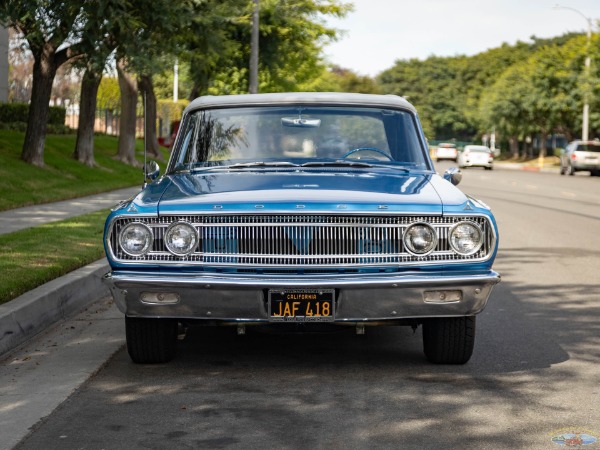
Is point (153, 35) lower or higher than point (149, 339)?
higher

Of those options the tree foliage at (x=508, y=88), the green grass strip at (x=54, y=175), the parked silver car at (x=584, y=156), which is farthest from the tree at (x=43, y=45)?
the tree foliage at (x=508, y=88)

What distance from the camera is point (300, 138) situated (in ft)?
26.1

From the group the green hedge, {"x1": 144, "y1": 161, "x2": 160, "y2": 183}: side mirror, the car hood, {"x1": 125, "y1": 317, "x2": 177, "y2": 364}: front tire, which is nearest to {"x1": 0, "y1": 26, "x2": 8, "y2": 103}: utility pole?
the green hedge

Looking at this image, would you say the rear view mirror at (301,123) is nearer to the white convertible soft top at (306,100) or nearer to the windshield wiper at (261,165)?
the white convertible soft top at (306,100)

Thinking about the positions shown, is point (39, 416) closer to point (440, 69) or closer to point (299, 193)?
point (299, 193)

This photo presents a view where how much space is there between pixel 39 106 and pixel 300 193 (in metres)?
21.7

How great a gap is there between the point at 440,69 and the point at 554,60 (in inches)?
2831

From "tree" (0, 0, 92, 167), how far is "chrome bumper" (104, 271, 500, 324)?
1554cm

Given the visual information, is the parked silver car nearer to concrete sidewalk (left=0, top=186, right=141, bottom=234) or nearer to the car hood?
concrete sidewalk (left=0, top=186, right=141, bottom=234)

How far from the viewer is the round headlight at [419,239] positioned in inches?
257

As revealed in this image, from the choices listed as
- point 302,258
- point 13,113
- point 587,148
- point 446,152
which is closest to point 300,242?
point 302,258

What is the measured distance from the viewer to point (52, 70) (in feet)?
90.2

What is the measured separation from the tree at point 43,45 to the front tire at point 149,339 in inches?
596

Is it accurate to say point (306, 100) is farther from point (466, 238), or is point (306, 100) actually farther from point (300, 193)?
point (466, 238)
